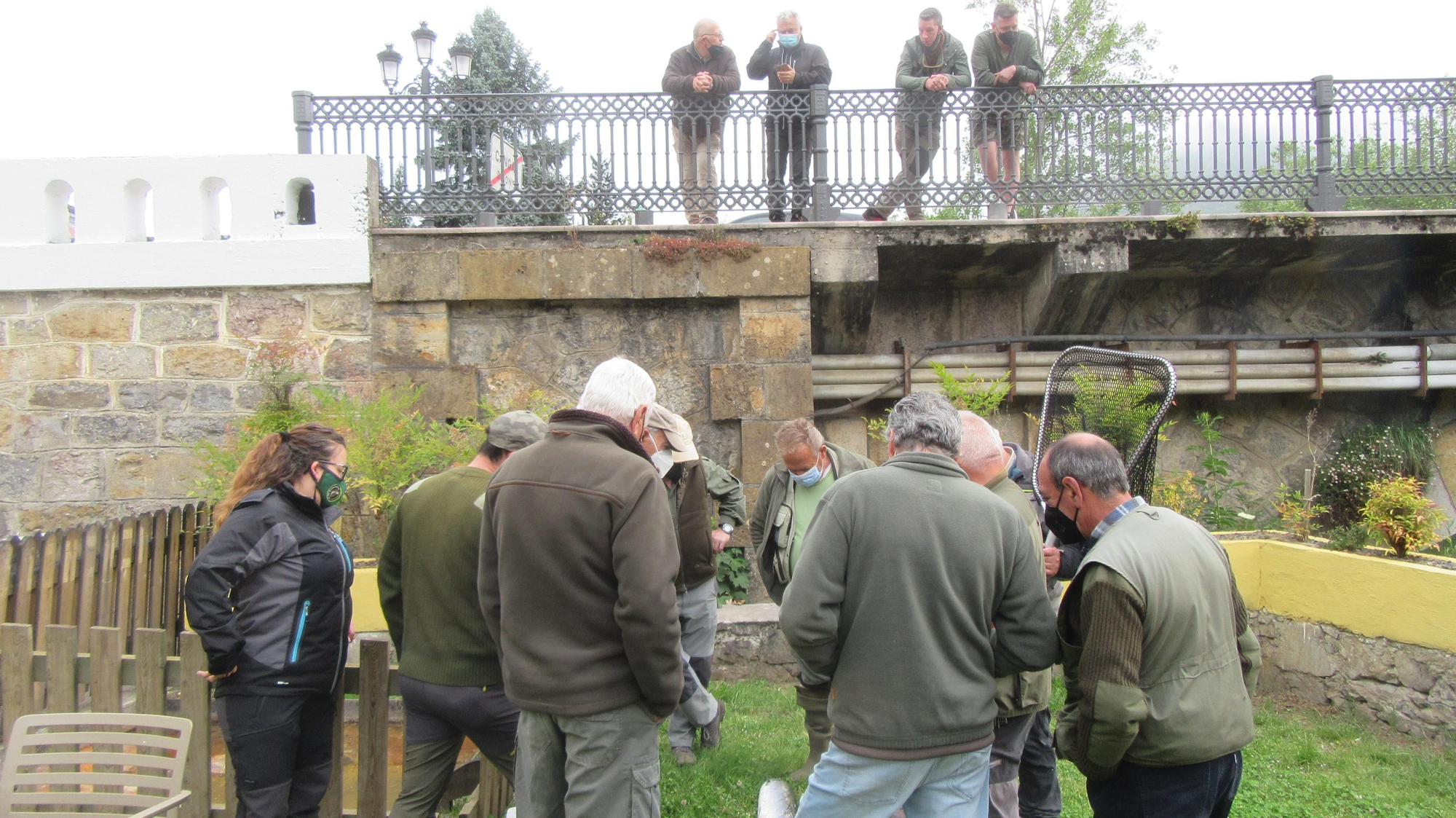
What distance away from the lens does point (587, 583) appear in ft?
8.04

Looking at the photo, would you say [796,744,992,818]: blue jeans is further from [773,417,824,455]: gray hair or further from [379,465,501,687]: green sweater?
[773,417,824,455]: gray hair

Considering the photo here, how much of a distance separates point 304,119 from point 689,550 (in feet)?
16.4

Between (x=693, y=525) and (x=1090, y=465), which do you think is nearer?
(x=1090, y=465)

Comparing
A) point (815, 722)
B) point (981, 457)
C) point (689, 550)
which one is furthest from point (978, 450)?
point (689, 550)

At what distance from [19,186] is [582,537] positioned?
6.76 metres

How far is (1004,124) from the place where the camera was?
7555mm

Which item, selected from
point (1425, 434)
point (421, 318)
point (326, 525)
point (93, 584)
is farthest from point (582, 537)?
point (1425, 434)

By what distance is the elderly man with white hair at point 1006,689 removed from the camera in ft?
9.59

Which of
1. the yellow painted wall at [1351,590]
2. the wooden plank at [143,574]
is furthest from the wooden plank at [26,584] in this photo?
the yellow painted wall at [1351,590]

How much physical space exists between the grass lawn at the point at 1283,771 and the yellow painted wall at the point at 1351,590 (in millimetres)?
536

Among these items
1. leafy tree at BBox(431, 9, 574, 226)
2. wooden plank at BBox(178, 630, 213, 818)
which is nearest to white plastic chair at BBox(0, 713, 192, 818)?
wooden plank at BBox(178, 630, 213, 818)

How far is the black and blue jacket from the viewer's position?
2805mm

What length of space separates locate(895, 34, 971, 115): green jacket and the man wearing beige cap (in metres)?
4.29

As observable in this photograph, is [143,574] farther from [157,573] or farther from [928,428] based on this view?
[928,428]
